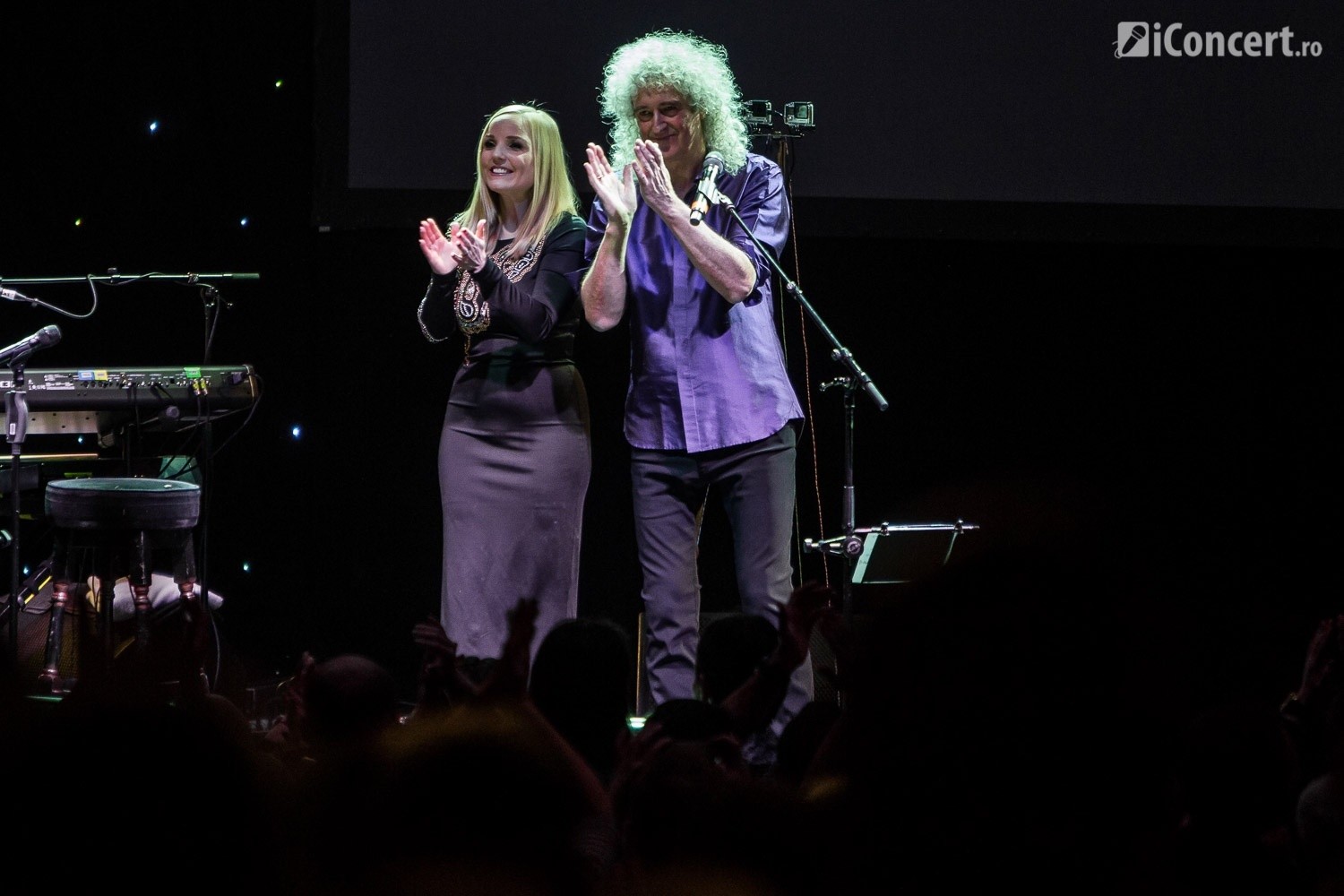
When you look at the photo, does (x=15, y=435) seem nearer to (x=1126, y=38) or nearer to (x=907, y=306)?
(x=907, y=306)

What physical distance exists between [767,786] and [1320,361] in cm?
406

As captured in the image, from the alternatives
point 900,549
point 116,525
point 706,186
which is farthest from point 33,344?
point 900,549

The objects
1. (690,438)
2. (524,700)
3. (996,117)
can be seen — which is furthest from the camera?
(996,117)

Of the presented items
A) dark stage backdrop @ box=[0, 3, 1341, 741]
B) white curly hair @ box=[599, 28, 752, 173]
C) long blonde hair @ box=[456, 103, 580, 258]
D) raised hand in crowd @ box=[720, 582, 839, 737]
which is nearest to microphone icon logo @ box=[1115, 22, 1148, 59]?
dark stage backdrop @ box=[0, 3, 1341, 741]

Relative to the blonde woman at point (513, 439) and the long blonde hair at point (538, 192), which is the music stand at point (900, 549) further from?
the long blonde hair at point (538, 192)

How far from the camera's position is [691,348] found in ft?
11.0

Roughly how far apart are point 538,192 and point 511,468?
0.72 metres

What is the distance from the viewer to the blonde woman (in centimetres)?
342

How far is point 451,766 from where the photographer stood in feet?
3.94

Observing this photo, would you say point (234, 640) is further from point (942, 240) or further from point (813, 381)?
point (942, 240)

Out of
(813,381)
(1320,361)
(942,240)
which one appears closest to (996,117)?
(942,240)

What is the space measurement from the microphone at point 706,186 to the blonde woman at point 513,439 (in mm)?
430

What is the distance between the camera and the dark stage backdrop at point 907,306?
4.27m

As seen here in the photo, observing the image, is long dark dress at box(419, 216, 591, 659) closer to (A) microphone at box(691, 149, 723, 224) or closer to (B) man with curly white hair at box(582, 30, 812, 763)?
(B) man with curly white hair at box(582, 30, 812, 763)
